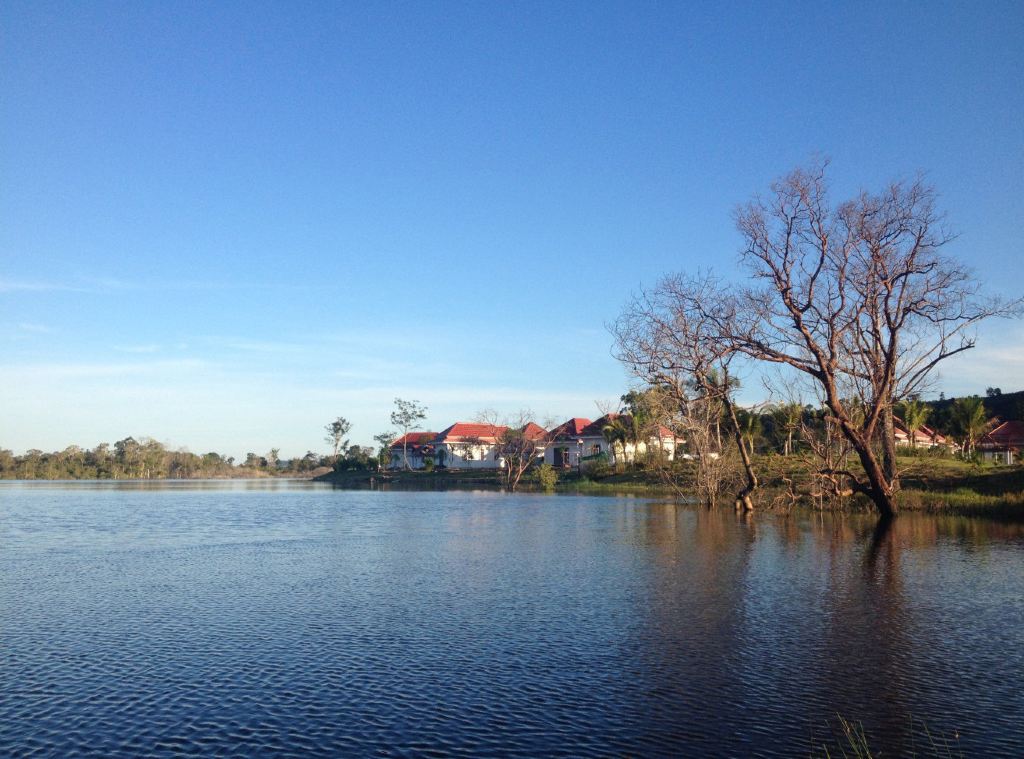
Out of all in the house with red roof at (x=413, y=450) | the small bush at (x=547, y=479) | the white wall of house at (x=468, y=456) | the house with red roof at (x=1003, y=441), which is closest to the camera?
the house with red roof at (x=1003, y=441)

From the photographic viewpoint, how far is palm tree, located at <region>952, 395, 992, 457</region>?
57.1m

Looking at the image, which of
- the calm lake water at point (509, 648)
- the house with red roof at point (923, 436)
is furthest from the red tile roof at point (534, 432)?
the calm lake water at point (509, 648)

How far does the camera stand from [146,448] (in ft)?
427

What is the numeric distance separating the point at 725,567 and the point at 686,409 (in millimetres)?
20134

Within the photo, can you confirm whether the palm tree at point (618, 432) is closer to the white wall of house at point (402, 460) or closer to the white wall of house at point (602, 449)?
the white wall of house at point (602, 449)

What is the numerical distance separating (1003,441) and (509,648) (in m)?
68.9

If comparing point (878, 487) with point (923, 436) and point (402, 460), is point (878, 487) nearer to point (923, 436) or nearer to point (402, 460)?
point (923, 436)

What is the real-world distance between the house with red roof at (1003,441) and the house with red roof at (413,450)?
61999 millimetres

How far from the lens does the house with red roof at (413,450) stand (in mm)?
105250

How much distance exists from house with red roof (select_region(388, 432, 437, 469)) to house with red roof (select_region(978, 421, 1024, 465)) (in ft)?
203

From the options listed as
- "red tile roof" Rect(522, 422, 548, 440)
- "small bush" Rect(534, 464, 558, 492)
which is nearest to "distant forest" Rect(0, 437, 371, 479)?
"red tile roof" Rect(522, 422, 548, 440)

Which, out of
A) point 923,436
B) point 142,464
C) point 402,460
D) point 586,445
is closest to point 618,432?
point 586,445

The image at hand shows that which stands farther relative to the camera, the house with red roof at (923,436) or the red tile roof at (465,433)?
the red tile roof at (465,433)

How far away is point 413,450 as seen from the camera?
110062mm
